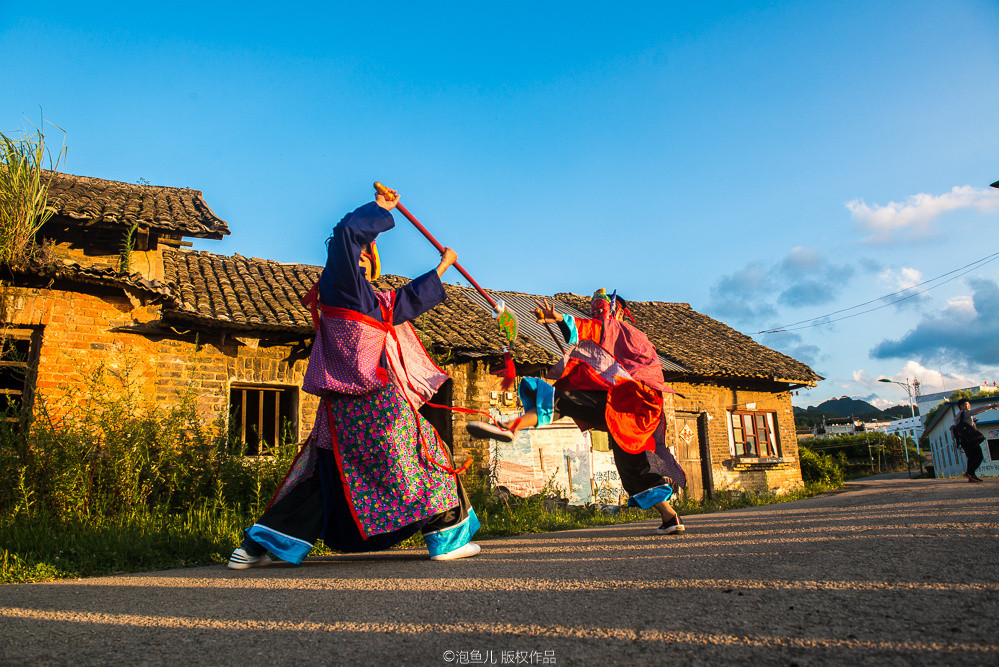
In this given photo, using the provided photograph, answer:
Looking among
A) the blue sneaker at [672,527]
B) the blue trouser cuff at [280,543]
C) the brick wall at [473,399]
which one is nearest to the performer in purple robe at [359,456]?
the blue trouser cuff at [280,543]

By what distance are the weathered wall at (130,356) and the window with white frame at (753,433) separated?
34.1 feet

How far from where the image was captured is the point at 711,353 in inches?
623

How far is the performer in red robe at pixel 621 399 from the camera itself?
4758mm


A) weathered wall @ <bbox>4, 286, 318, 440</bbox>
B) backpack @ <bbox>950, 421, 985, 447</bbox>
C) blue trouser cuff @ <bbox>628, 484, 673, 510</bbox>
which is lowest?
blue trouser cuff @ <bbox>628, 484, 673, 510</bbox>

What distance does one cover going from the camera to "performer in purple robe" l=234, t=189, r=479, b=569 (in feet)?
12.2

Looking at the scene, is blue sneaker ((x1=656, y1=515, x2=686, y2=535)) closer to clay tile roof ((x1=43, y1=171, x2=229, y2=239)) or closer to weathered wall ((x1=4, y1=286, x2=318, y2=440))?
weathered wall ((x1=4, y1=286, x2=318, y2=440))

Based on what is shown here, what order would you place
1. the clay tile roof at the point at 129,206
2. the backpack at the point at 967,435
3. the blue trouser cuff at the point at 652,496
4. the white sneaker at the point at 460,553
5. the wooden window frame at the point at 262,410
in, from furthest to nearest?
the backpack at the point at 967,435 → the wooden window frame at the point at 262,410 → the clay tile roof at the point at 129,206 → the blue trouser cuff at the point at 652,496 → the white sneaker at the point at 460,553

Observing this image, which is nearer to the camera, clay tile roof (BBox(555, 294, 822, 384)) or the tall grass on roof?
the tall grass on roof

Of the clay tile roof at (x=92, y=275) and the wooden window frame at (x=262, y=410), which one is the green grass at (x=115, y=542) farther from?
the clay tile roof at (x=92, y=275)

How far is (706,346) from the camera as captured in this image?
16453mm

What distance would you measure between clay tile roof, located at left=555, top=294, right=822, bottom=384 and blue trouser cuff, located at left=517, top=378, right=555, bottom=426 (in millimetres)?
10198

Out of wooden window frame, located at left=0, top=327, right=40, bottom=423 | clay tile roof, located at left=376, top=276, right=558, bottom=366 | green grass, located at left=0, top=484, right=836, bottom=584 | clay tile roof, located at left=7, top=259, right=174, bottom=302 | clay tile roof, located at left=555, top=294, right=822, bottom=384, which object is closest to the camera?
green grass, located at left=0, top=484, right=836, bottom=584

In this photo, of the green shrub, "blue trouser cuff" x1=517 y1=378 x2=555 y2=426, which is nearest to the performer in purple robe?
"blue trouser cuff" x1=517 y1=378 x2=555 y2=426

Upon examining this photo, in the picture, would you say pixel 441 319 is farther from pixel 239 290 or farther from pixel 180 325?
pixel 180 325
